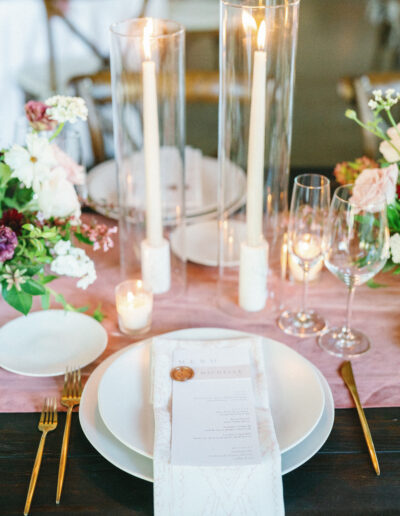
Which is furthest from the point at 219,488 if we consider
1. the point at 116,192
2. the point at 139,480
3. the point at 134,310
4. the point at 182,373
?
the point at 116,192

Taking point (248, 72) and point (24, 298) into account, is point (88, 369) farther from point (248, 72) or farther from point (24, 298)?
point (248, 72)

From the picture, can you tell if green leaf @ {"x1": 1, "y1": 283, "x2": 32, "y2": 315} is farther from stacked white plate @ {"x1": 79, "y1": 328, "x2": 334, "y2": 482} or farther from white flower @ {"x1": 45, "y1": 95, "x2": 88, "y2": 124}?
white flower @ {"x1": 45, "y1": 95, "x2": 88, "y2": 124}

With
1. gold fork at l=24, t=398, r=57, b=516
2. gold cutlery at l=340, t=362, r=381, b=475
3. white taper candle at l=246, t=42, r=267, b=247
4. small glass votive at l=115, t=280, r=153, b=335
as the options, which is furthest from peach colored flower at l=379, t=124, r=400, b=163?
gold fork at l=24, t=398, r=57, b=516

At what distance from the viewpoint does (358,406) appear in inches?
35.9

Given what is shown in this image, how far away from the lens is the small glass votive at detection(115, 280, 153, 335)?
1075mm

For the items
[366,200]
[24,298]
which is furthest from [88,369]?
[366,200]

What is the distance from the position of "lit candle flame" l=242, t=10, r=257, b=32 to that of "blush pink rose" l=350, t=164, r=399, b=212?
310 millimetres

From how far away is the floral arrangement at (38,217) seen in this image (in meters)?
0.98

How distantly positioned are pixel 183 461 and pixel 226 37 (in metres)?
0.70

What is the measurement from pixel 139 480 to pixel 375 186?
0.57m

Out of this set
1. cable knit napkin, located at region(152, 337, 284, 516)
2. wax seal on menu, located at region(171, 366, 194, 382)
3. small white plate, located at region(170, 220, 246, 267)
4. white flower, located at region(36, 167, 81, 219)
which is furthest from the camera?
small white plate, located at region(170, 220, 246, 267)

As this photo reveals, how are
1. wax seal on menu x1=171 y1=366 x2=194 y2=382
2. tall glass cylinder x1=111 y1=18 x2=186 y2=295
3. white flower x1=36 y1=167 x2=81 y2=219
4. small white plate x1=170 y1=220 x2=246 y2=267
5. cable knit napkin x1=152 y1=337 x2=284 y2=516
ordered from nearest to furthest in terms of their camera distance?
cable knit napkin x1=152 y1=337 x2=284 y2=516
wax seal on menu x1=171 y1=366 x2=194 y2=382
white flower x1=36 y1=167 x2=81 y2=219
tall glass cylinder x1=111 y1=18 x2=186 y2=295
small white plate x1=170 y1=220 x2=246 y2=267

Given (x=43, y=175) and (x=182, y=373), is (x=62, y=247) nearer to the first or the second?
(x=43, y=175)

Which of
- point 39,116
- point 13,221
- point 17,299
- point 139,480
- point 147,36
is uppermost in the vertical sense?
point 147,36
